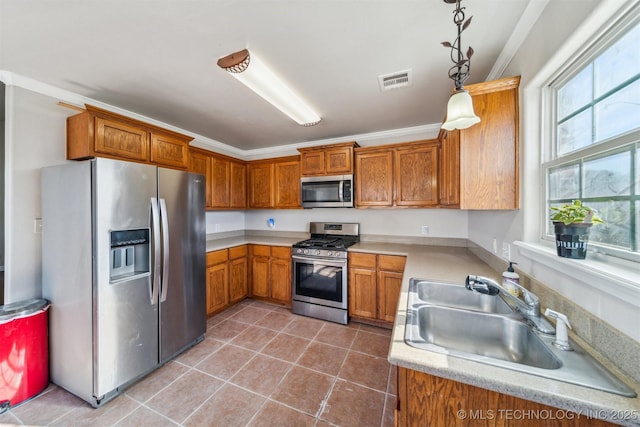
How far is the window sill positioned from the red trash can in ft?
10.8

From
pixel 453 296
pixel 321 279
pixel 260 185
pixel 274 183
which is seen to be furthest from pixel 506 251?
pixel 260 185

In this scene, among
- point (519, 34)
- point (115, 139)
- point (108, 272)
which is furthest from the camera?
point (115, 139)

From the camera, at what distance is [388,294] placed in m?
2.66

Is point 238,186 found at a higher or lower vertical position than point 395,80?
lower

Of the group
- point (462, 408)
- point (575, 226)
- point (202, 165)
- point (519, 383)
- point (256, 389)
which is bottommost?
point (256, 389)

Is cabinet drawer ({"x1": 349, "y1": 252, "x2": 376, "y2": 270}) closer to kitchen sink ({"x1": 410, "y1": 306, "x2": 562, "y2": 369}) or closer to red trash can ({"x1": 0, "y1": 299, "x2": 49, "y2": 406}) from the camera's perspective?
kitchen sink ({"x1": 410, "y1": 306, "x2": 562, "y2": 369})

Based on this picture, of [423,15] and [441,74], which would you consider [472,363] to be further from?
[441,74]

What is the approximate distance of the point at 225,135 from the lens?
3.33 meters

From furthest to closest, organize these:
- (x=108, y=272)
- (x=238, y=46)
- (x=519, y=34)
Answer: (x=108, y=272), (x=238, y=46), (x=519, y=34)

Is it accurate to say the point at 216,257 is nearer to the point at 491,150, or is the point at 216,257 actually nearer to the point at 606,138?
the point at 491,150

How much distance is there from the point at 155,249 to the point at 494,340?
2.47 meters

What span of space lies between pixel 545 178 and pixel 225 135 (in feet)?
11.4

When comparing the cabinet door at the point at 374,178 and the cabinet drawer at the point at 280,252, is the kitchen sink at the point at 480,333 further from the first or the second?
the cabinet drawer at the point at 280,252

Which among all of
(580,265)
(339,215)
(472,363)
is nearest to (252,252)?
(339,215)
